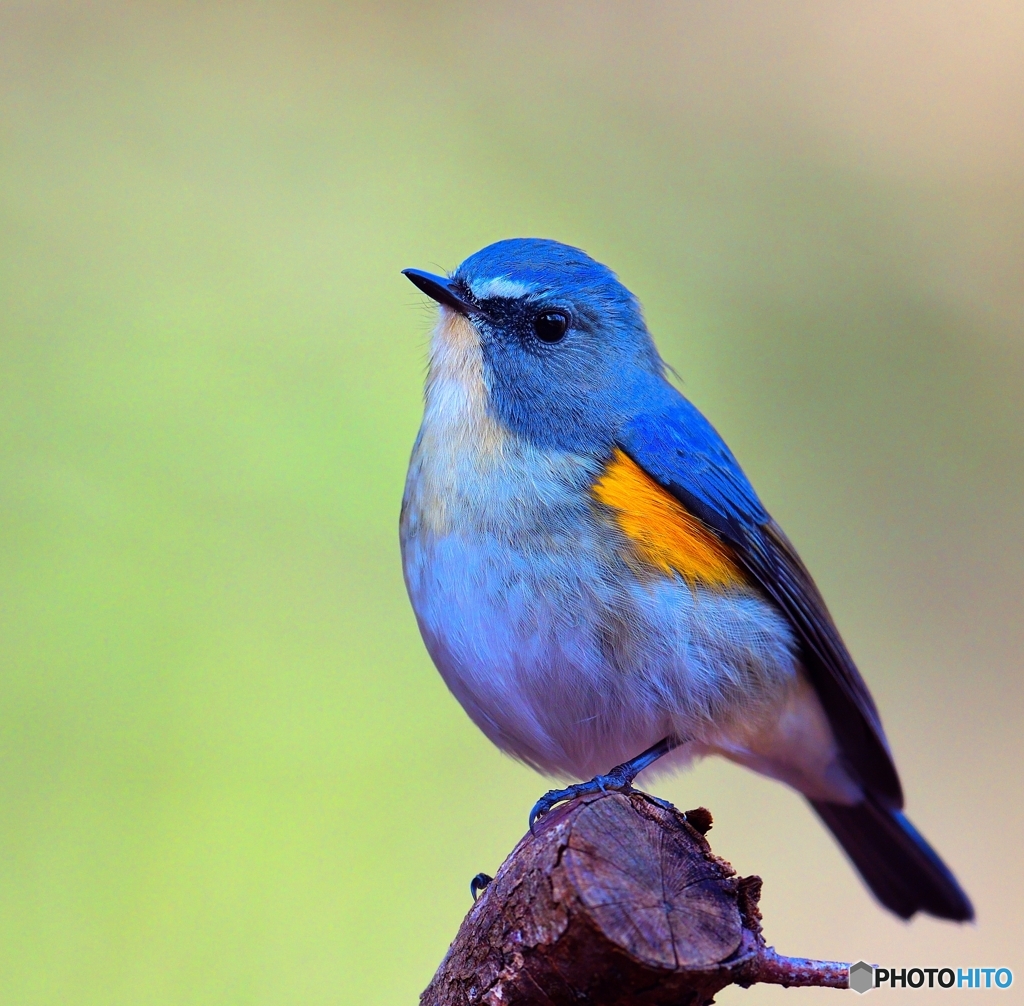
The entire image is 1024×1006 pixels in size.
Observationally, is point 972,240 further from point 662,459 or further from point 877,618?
point 662,459

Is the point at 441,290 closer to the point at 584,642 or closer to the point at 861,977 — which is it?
the point at 584,642

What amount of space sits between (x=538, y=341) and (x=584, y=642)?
87 cm

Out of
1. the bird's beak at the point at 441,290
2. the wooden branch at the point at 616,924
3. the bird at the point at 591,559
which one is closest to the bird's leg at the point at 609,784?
the bird at the point at 591,559

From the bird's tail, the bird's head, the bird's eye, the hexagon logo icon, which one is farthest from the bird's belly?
the bird's tail

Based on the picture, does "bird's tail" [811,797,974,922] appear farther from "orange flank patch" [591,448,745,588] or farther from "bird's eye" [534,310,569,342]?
"bird's eye" [534,310,569,342]

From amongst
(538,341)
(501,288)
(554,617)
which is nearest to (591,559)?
(554,617)

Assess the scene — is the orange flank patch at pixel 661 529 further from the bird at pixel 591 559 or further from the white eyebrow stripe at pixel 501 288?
the white eyebrow stripe at pixel 501 288

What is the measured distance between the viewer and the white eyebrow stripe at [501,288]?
2.84 metres

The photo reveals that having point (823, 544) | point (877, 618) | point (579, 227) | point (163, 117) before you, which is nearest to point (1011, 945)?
point (877, 618)

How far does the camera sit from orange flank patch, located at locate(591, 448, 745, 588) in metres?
2.52

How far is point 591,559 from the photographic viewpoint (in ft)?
8.04

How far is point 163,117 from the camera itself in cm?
511

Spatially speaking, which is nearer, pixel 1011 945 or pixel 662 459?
pixel 662 459

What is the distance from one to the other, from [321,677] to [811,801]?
1.92m
